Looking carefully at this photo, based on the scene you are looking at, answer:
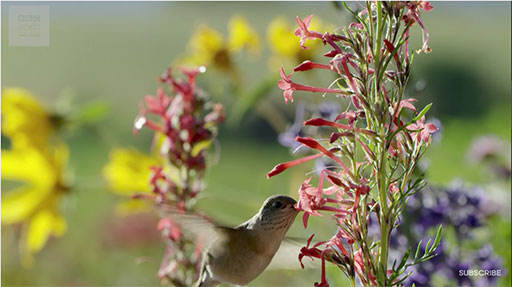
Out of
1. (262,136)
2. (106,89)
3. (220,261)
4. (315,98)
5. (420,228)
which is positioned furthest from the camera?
(106,89)

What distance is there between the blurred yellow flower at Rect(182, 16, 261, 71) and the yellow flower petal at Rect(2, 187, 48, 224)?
0.54 m

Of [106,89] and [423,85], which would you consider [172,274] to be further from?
[106,89]

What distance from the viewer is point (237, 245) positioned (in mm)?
1013

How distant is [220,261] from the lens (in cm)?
101

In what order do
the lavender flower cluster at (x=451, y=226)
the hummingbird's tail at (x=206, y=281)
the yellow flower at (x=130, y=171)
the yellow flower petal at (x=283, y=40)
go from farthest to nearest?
the yellow flower petal at (x=283, y=40), the yellow flower at (x=130, y=171), the lavender flower cluster at (x=451, y=226), the hummingbird's tail at (x=206, y=281)

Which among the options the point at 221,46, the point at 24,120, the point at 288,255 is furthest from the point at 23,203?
the point at 288,255

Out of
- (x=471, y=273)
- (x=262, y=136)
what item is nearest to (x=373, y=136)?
(x=471, y=273)

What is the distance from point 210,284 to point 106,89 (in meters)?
6.15

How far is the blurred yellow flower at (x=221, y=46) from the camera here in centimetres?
191

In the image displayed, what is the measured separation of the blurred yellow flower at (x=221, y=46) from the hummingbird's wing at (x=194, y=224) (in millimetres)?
984

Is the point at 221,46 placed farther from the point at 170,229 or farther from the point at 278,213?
the point at 278,213

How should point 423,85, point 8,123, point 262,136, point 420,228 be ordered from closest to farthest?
1. point 423,85
2. point 420,228
3. point 8,123
4. point 262,136

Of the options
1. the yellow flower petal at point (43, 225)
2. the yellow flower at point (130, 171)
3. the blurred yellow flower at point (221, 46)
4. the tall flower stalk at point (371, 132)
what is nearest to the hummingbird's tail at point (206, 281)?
the tall flower stalk at point (371, 132)

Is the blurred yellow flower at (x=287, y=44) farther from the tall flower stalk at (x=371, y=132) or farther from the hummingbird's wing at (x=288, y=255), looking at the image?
the tall flower stalk at (x=371, y=132)
